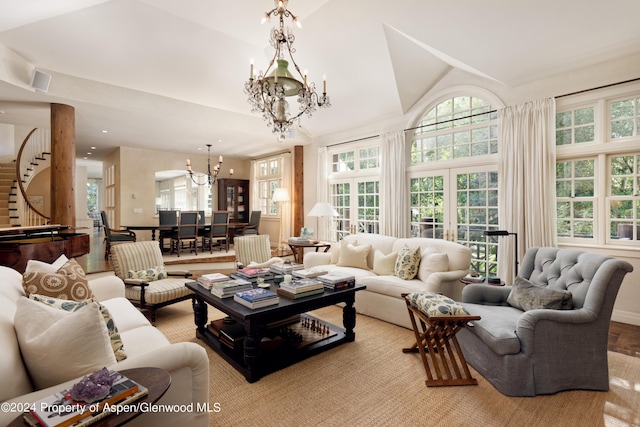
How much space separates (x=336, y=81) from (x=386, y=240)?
2.76m

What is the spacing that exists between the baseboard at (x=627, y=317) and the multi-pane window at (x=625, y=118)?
1925 mm

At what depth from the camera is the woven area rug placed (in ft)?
6.15

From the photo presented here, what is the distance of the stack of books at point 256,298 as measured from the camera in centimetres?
234

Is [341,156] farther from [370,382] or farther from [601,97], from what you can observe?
[370,382]

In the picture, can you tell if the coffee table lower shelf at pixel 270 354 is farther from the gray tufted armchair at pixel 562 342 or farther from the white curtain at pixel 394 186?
the white curtain at pixel 394 186

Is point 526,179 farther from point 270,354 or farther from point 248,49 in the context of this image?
point 248,49

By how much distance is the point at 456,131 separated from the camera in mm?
4684

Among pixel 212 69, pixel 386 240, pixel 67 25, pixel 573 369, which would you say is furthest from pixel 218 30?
pixel 573 369

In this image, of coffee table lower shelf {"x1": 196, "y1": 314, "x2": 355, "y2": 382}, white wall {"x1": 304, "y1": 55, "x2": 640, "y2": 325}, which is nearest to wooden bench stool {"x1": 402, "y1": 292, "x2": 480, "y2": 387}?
coffee table lower shelf {"x1": 196, "y1": 314, "x2": 355, "y2": 382}

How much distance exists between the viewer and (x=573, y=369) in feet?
7.03

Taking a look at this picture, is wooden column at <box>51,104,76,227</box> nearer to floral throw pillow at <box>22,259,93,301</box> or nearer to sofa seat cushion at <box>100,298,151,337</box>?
sofa seat cushion at <box>100,298,151,337</box>

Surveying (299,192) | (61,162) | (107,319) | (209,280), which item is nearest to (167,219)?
(61,162)

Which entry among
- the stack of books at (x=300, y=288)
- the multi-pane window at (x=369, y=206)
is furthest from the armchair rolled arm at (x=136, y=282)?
the multi-pane window at (x=369, y=206)

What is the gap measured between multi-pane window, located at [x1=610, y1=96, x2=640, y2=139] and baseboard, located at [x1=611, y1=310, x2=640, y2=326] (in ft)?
6.32
